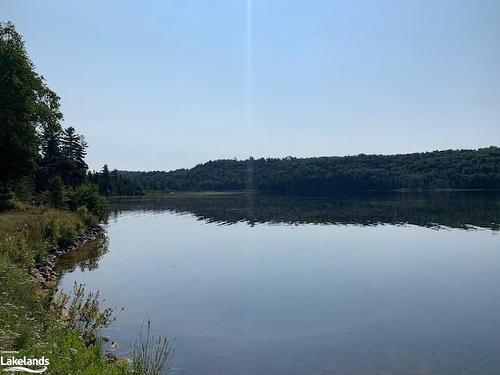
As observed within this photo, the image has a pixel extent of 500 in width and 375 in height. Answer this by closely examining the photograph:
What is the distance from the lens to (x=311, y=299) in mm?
22281

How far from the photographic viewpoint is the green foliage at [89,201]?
2104 inches

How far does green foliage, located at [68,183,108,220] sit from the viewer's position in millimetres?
53447

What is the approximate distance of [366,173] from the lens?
7210 inches

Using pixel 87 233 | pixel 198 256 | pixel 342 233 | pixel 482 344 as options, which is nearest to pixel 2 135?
pixel 87 233

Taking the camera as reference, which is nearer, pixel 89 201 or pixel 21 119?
pixel 21 119

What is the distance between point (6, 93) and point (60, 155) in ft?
161

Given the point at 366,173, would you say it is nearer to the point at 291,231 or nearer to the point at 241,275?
the point at 291,231

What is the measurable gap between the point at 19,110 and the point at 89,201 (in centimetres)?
1904

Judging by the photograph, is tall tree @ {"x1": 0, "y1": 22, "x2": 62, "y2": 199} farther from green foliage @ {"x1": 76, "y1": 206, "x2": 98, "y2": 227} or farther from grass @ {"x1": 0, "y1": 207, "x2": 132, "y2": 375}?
grass @ {"x1": 0, "y1": 207, "x2": 132, "y2": 375}

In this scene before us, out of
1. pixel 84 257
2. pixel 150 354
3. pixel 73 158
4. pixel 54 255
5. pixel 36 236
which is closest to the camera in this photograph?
pixel 150 354

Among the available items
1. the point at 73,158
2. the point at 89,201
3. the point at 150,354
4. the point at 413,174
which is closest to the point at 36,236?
the point at 150,354

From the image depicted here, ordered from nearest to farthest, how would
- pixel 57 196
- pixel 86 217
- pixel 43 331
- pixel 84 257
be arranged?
pixel 43 331
pixel 84 257
pixel 86 217
pixel 57 196

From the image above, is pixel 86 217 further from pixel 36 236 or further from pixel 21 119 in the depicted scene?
pixel 36 236

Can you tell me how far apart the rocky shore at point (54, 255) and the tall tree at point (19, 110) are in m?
8.62
